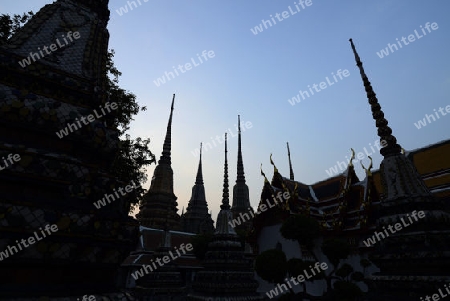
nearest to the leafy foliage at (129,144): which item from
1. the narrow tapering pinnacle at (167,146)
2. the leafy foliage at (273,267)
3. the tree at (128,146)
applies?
the tree at (128,146)

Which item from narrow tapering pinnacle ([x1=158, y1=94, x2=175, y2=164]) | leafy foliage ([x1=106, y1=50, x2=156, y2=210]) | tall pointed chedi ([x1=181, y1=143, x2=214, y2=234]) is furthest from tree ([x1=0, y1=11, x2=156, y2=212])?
tall pointed chedi ([x1=181, y1=143, x2=214, y2=234])

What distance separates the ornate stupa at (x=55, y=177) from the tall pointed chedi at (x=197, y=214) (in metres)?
39.5

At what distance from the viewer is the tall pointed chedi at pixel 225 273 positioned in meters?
10.3

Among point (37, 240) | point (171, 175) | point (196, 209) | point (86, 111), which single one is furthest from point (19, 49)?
point (196, 209)

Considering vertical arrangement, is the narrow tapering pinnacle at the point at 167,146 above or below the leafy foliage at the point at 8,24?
above

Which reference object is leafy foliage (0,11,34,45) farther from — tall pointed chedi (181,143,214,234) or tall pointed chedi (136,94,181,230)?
tall pointed chedi (181,143,214,234)

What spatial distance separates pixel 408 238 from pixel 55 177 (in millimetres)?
6637

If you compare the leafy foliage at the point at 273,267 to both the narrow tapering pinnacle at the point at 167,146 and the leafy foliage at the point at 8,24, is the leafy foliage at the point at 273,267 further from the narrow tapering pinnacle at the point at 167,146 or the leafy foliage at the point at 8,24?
the narrow tapering pinnacle at the point at 167,146

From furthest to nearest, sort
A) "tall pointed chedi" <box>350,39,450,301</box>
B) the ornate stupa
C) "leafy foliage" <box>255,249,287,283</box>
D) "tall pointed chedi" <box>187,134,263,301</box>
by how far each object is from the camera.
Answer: "tall pointed chedi" <box>187,134,263,301</box>, "leafy foliage" <box>255,249,287,283</box>, "tall pointed chedi" <box>350,39,450,301</box>, the ornate stupa

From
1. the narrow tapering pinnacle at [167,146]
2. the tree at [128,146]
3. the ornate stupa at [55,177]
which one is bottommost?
the ornate stupa at [55,177]

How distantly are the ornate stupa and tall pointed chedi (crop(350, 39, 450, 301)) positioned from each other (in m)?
5.57

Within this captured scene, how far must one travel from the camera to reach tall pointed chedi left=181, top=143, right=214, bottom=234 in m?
41.4

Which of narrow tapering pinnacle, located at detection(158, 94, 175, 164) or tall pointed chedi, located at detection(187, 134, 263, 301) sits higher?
narrow tapering pinnacle, located at detection(158, 94, 175, 164)

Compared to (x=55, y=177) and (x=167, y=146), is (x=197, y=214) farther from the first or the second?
(x=55, y=177)
